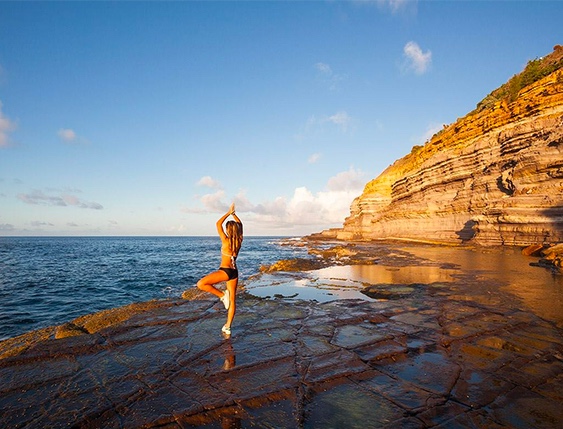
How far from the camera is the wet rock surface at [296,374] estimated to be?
9.96 ft

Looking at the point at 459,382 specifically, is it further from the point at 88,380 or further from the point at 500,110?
the point at 500,110

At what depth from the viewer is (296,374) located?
3.92m

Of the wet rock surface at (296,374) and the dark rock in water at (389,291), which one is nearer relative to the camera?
the wet rock surface at (296,374)

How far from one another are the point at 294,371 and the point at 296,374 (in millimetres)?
91

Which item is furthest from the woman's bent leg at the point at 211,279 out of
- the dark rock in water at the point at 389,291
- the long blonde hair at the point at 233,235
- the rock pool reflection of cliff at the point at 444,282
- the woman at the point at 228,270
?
the dark rock in water at the point at 389,291

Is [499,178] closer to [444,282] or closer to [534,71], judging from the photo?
[444,282]

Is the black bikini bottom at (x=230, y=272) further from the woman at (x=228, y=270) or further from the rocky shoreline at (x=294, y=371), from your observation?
the rocky shoreline at (x=294, y=371)

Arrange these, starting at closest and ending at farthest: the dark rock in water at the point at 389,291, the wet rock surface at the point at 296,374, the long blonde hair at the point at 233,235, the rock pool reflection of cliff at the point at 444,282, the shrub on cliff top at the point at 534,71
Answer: the wet rock surface at the point at 296,374 < the long blonde hair at the point at 233,235 < the rock pool reflection of cliff at the point at 444,282 < the dark rock in water at the point at 389,291 < the shrub on cliff top at the point at 534,71

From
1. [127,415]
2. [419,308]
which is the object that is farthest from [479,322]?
[127,415]

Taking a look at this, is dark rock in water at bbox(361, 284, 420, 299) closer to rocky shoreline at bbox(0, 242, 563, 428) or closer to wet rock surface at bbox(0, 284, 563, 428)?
rocky shoreline at bbox(0, 242, 563, 428)

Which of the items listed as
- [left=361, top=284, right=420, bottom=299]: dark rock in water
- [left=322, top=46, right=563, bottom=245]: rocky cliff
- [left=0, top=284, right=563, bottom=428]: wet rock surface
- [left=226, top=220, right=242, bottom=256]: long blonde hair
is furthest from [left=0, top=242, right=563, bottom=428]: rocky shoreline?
[left=322, top=46, right=563, bottom=245]: rocky cliff

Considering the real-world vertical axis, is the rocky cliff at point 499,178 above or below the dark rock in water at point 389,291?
above

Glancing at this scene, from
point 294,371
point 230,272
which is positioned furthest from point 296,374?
point 230,272

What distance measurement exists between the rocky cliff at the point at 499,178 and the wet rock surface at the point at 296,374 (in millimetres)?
21046
